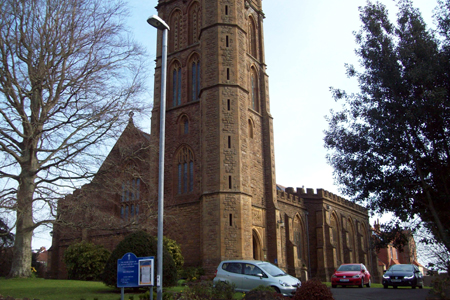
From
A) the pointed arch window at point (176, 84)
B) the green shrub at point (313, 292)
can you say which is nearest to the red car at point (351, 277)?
the green shrub at point (313, 292)

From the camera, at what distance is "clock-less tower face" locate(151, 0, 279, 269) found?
25484 mm

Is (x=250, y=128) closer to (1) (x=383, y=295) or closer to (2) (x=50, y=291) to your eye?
(1) (x=383, y=295)

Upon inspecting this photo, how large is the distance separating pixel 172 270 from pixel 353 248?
122 ft

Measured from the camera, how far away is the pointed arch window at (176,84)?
107ft

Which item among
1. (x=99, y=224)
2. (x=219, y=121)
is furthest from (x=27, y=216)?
(x=219, y=121)

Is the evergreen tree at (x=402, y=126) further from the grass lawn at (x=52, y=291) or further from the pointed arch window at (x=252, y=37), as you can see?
the pointed arch window at (x=252, y=37)

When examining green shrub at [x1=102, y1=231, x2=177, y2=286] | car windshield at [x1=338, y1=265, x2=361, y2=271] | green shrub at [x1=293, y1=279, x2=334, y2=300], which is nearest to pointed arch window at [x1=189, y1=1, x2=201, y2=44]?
car windshield at [x1=338, y1=265, x2=361, y2=271]

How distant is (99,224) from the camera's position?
19391mm

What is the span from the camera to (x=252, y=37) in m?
35.1

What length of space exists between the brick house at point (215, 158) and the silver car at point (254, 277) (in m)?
6.04

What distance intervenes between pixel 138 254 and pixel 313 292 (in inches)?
259

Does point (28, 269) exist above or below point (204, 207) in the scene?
below

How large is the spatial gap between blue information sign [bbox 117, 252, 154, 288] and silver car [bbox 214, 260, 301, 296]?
15.4ft

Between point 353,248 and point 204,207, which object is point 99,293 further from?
point 353,248
